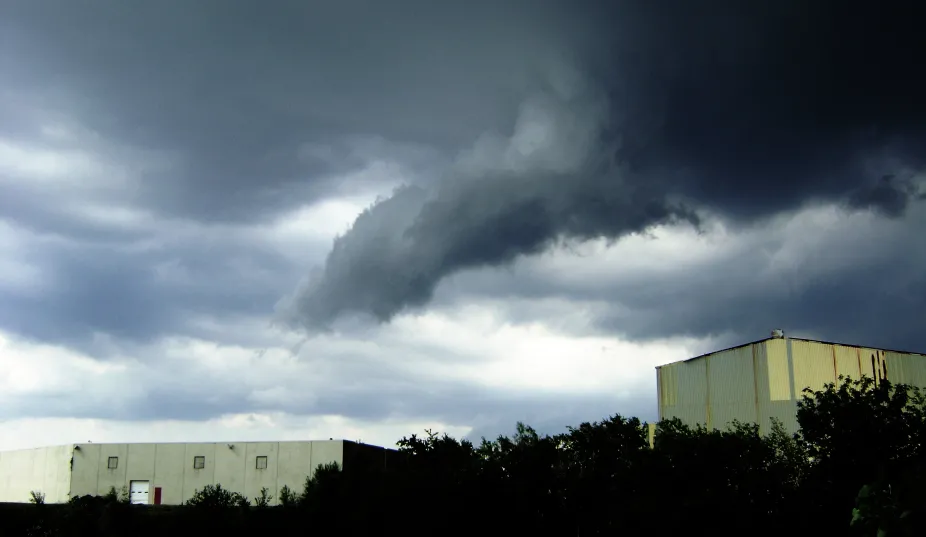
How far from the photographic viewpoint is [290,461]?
87.1m

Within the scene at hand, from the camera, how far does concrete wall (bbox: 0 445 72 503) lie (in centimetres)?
9100

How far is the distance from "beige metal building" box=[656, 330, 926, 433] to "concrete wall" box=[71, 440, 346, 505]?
34830 millimetres

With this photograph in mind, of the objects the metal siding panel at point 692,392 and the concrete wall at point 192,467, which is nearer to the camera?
the metal siding panel at point 692,392

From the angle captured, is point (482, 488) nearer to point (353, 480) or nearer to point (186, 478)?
point (353, 480)

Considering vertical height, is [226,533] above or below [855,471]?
below

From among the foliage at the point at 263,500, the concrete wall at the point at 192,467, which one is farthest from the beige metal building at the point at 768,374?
the concrete wall at the point at 192,467

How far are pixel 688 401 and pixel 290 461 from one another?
39452 millimetres

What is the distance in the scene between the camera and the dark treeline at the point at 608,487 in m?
44.2

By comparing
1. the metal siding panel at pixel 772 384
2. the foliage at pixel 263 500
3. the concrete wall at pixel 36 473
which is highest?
the metal siding panel at pixel 772 384

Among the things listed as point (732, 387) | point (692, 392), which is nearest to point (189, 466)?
point (692, 392)

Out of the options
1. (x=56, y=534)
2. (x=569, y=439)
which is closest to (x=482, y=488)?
(x=569, y=439)

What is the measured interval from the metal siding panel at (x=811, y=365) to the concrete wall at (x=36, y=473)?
233 ft

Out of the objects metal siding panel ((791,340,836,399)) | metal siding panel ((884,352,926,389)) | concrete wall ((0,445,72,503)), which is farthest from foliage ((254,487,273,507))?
metal siding panel ((884,352,926,389))

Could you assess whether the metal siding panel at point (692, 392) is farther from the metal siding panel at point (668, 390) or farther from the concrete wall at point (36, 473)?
the concrete wall at point (36, 473)
